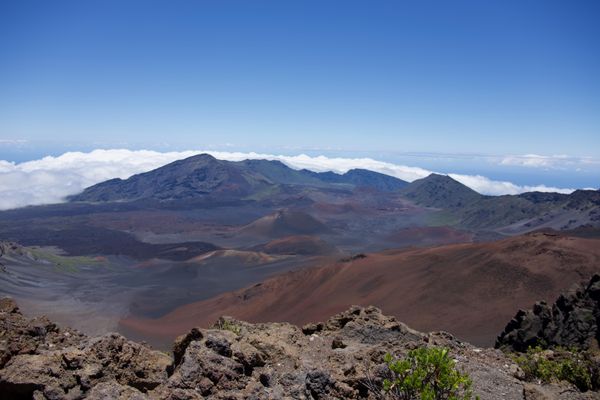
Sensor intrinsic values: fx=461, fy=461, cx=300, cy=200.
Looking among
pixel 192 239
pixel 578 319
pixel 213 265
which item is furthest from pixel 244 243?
pixel 578 319

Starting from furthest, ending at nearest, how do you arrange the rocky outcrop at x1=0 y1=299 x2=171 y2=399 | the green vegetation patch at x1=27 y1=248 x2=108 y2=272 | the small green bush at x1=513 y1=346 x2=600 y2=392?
the green vegetation patch at x1=27 y1=248 x2=108 y2=272 < the small green bush at x1=513 y1=346 x2=600 y2=392 < the rocky outcrop at x1=0 y1=299 x2=171 y2=399

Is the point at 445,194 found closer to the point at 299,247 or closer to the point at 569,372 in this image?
the point at 299,247

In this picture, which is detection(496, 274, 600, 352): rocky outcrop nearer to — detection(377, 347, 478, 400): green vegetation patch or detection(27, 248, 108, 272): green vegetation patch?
detection(377, 347, 478, 400): green vegetation patch

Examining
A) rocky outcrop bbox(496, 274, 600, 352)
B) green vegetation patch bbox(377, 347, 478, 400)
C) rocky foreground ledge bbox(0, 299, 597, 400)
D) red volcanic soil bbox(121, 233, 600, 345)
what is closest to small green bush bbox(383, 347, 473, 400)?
green vegetation patch bbox(377, 347, 478, 400)

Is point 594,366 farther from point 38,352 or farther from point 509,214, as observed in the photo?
point 509,214

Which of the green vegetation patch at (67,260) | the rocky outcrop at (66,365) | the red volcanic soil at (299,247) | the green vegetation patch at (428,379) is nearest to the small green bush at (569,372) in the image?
the green vegetation patch at (428,379)

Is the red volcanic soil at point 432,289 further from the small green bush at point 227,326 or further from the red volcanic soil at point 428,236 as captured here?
the red volcanic soil at point 428,236

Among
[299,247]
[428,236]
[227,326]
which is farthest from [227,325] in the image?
[428,236]
